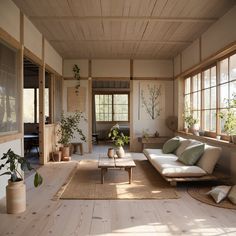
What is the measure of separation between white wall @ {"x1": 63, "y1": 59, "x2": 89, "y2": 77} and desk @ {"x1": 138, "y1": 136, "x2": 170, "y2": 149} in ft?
8.80

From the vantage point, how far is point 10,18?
3670 mm

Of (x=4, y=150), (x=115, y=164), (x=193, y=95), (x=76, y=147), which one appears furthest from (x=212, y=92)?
(x=76, y=147)

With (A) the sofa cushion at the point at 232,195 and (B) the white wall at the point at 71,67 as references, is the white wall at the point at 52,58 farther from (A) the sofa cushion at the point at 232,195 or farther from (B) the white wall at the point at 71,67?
(A) the sofa cushion at the point at 232,195

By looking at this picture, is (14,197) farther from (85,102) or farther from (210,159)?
(85,102)

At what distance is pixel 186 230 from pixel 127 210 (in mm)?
771

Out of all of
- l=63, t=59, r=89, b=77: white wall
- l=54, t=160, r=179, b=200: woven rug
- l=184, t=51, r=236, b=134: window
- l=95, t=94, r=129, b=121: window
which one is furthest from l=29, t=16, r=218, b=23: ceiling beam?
l=95, t=94, r=129, b=121: window

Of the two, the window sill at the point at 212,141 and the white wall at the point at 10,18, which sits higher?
the white wall at the point at 10,18

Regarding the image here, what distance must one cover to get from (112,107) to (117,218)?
9141 mm

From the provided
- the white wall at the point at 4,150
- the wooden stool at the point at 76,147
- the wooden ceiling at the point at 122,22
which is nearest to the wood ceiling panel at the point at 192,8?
the wooden ceiling at the point at 122,22

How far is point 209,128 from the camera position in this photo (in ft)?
17.5

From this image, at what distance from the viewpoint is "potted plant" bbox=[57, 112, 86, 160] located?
6386 mm

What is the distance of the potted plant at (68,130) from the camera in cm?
639

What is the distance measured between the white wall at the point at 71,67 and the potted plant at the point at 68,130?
1230 mm

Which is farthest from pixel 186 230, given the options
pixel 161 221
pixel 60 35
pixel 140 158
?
pixel 60 35
